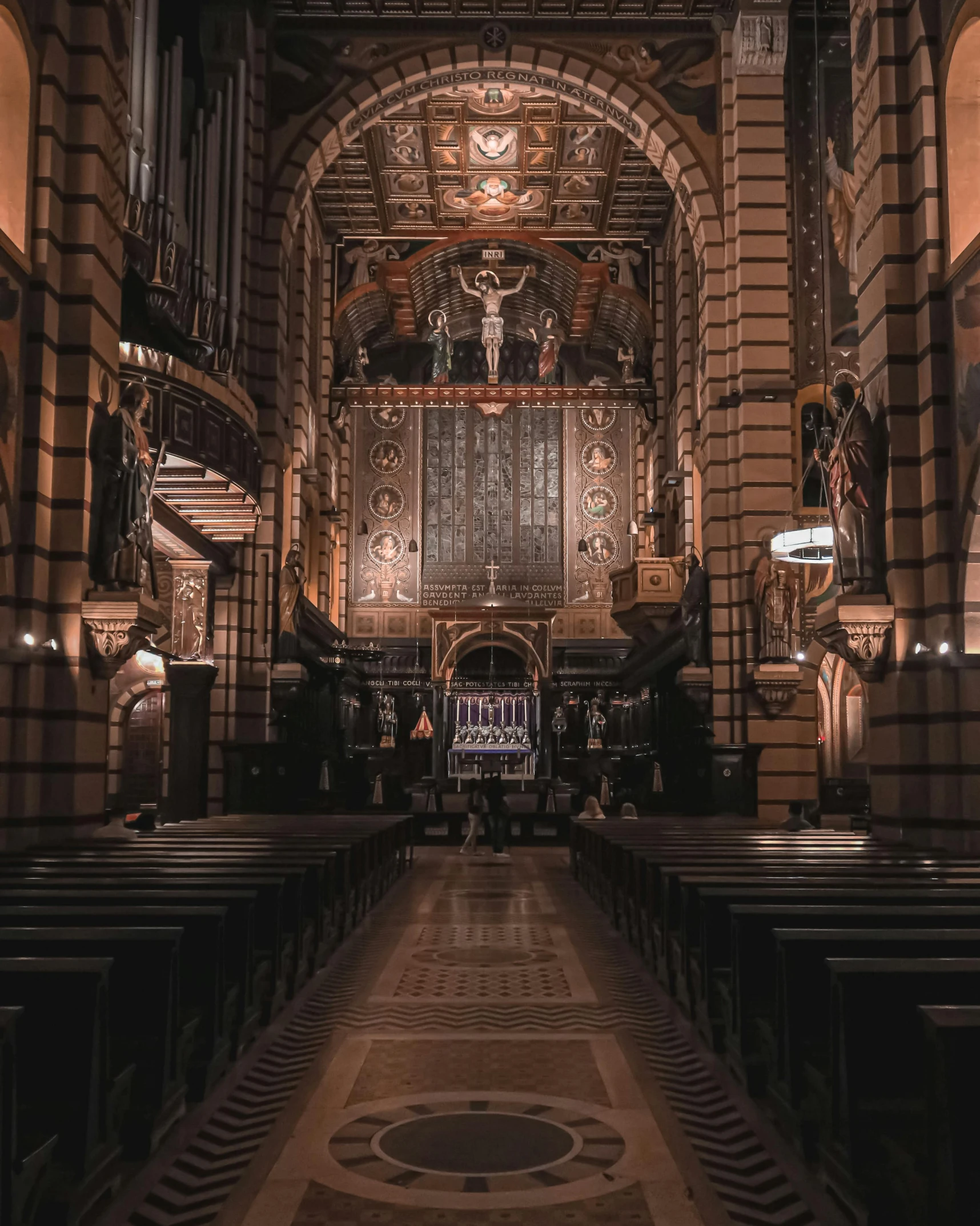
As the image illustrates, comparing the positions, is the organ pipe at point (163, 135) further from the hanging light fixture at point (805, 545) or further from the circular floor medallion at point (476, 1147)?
the circular floor medallion at point (476, 1147)

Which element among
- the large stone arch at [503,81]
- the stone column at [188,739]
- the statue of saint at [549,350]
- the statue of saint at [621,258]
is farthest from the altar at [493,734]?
the large stone arch at [503,81]

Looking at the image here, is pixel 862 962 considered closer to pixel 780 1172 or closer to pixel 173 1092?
pixel 780 1172

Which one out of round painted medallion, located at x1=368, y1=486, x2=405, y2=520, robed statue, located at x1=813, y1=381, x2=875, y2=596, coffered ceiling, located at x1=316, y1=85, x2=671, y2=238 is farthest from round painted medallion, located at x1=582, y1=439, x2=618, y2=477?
robed statue, located at x1=813, y1=381, x2=875, y2=596

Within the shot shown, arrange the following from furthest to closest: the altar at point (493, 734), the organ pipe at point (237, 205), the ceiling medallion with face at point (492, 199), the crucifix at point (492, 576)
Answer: the crucifix at point (492, 576) < the altar at point (493, 734) < the ceiling medallion with face at point (492, 199) < the organ pipe at point (237, 205)

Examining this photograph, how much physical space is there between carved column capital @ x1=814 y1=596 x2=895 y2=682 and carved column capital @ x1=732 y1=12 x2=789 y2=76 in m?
11.6

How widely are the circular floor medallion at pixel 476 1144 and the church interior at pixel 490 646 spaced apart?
27 millimetres

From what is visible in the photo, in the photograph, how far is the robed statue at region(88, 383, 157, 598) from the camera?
10164 millimetres

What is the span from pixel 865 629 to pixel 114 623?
20.7 feet

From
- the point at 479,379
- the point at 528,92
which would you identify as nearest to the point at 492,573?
the point at 479,379

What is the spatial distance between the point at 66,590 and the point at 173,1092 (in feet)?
20.6

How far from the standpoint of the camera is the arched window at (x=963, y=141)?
985cm

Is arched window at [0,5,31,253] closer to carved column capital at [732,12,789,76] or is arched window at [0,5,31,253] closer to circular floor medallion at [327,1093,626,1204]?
circular floor medallion at [327,1093,626,1204]

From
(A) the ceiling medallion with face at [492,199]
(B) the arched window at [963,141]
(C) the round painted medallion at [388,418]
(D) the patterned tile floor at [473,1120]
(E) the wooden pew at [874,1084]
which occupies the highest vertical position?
(A) the ceiling medallion with face at [492,199]

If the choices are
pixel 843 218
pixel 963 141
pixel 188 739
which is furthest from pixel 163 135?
A: pixel 843 218
